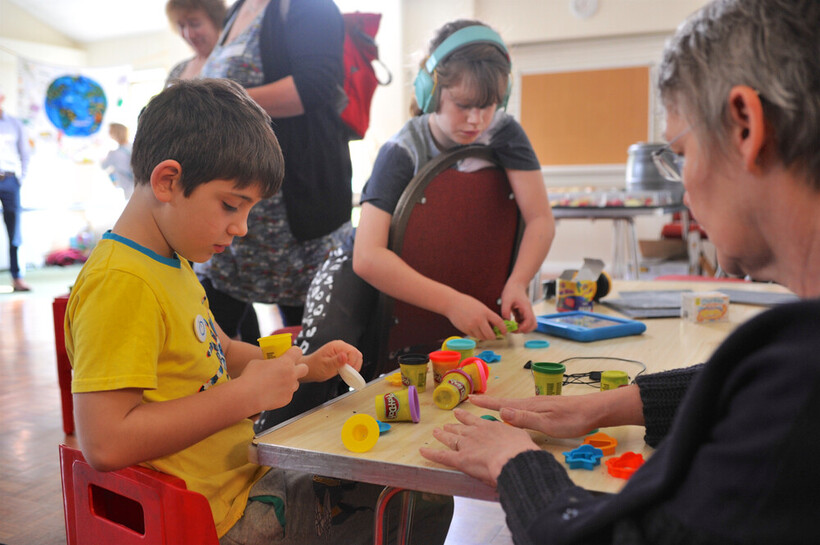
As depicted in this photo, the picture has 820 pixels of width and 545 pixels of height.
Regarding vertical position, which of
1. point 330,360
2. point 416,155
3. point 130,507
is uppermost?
point 416,155

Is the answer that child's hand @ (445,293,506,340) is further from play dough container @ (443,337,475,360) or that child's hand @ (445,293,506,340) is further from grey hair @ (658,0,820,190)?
grey hair @ (658,0,820,190)

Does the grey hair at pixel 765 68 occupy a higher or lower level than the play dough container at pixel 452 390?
higher

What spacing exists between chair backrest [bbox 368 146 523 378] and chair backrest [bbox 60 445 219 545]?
2.63 feet

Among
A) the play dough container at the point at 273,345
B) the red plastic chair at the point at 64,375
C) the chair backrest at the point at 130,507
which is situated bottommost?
the red plastic chair at the point at 64,375

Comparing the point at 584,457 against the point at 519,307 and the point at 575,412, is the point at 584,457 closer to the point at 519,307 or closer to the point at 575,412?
the point at 575,412

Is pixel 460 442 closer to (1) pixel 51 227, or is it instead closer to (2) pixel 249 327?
(2) pixel 249 327

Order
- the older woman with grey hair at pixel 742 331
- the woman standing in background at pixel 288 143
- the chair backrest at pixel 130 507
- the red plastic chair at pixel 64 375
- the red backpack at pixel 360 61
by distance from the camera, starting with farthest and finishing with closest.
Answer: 1. the red plastic chair at pixel 64 375
2. the red backpack at pixel 360 61
3. the woman standing in background at pixel 288 143
4. the chair backrest at pixel 130 507
5. the older woman with grey hair at pixel 742 331

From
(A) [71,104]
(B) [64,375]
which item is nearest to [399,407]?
(B) [64,375]

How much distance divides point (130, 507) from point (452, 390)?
58 centimetres

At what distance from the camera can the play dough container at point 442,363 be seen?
1276 mm

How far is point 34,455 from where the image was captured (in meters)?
2.89

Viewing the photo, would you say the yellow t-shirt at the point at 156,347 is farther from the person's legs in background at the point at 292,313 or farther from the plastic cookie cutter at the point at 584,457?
the person's legs in background at the point at 292,313

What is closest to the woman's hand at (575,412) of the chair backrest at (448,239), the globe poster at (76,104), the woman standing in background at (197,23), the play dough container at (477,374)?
the play dough container at (477,374)

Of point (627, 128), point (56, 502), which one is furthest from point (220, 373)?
point (627, 128)
